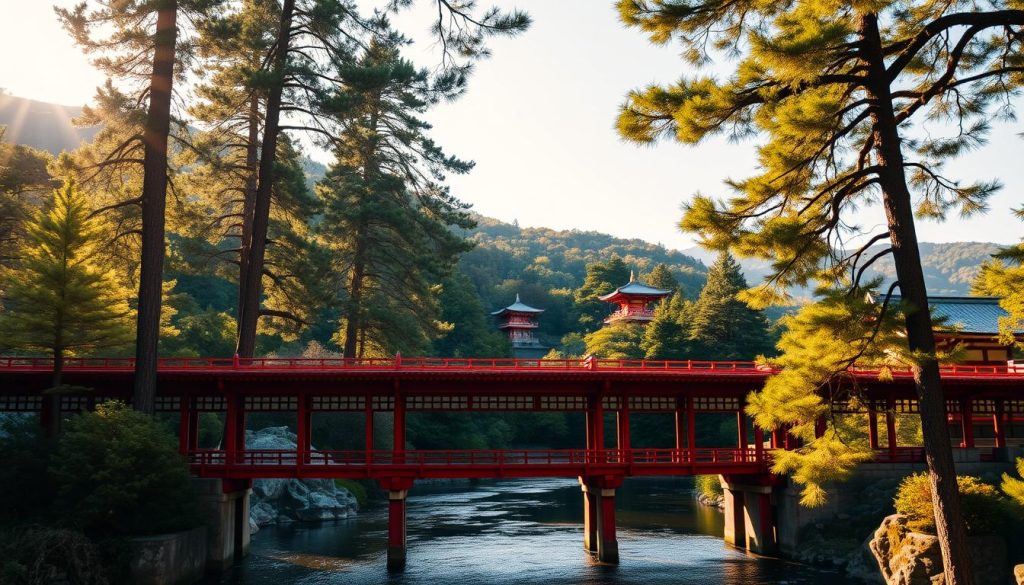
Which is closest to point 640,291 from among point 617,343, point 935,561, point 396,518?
point 617,343

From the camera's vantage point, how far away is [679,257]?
19412 centimetres

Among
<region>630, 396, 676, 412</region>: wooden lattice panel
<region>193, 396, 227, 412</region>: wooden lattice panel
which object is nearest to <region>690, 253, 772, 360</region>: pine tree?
<region>630, 396, 676, 412</region>: wooden lattice panel

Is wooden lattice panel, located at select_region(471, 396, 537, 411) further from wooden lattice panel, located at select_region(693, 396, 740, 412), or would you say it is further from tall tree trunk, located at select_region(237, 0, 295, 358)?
tall tree trunk, located at select_region(237, 0, 295, 358)

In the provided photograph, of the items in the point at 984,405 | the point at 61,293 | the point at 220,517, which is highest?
the point at 61,293

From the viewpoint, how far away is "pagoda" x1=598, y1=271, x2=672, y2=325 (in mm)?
79688

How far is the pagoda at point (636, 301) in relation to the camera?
261ft

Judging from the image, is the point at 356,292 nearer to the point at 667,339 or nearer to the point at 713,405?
the point at 713,405

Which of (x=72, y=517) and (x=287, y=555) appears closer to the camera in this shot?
(x=72, y=517)

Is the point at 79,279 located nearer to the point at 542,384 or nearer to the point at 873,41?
the point at 542,384

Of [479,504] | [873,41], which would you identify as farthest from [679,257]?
[873,41]

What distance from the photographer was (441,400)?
86.1 ft

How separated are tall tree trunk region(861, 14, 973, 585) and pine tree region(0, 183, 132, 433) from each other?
68.7 ft

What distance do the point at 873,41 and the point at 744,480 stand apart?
19132mm

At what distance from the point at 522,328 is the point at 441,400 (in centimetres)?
6357
